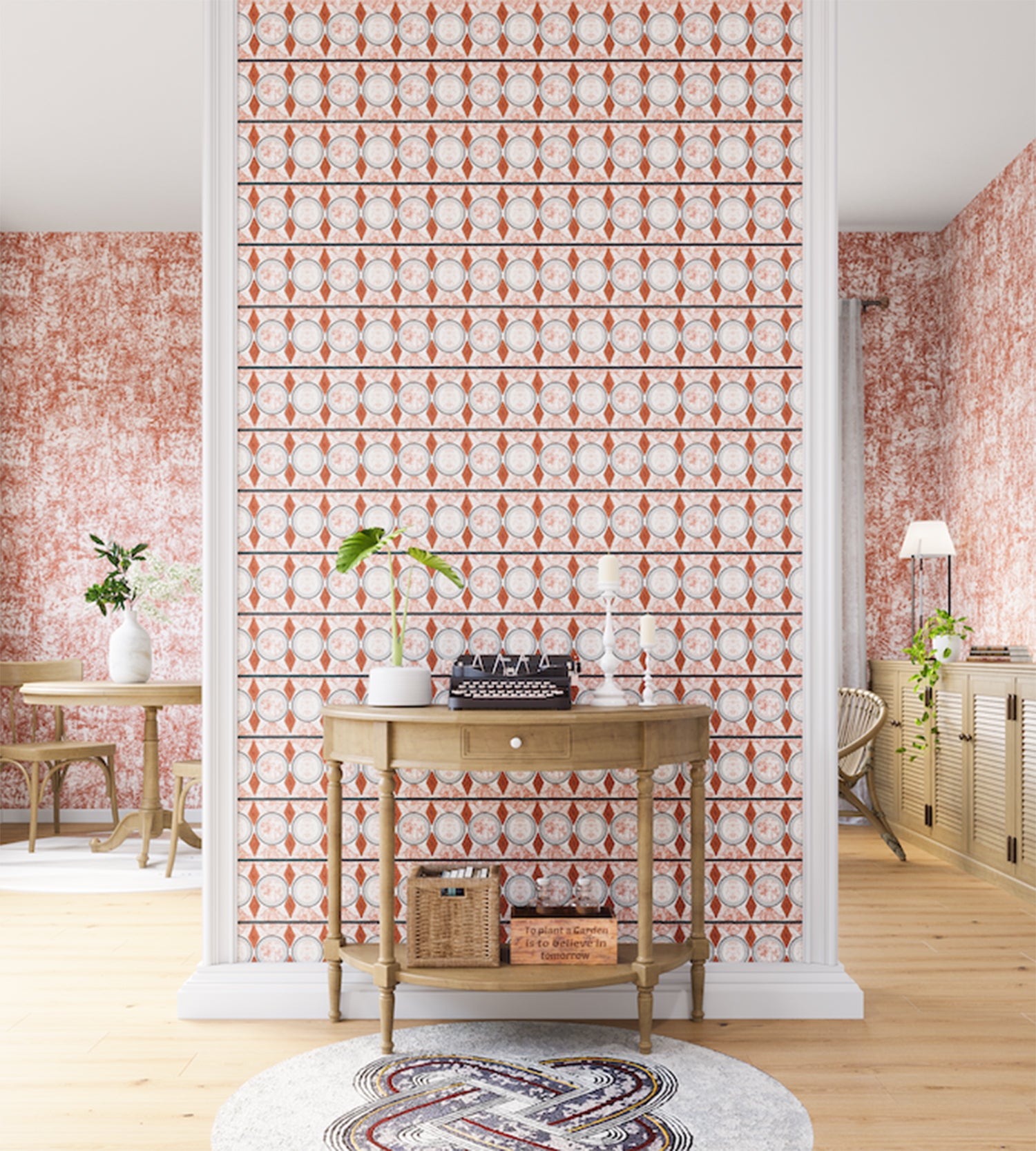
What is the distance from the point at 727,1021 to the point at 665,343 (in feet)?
6.08

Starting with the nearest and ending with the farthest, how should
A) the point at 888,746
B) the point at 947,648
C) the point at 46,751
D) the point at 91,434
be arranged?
the point at 947,648, the point at 46,751, the point at 888,746, the point at 91,434

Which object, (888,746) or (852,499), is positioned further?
(852,499)

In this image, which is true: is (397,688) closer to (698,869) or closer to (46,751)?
(698,869)

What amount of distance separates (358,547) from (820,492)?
1.28 m

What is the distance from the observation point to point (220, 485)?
305cm

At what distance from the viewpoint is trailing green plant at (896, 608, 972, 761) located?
5223 mm

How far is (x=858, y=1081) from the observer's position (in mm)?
2525

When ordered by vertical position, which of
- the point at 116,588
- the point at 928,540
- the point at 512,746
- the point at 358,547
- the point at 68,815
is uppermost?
the point at 928,540

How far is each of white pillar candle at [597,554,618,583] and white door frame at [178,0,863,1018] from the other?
573 mm

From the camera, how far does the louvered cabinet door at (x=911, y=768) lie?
5.43 m

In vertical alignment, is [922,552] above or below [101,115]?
below

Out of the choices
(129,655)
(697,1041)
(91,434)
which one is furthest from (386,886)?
(91,434)

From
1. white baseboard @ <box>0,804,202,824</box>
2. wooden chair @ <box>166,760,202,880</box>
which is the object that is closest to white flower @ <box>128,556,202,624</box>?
wooden chair @ <box>166,760,202,880</box>

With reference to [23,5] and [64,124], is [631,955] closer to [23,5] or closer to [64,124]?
[23,5]
